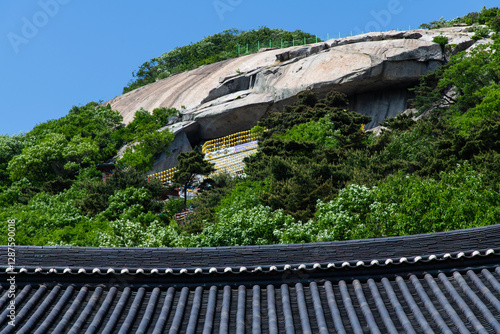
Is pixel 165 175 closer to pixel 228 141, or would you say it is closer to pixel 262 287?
pixel 228 141

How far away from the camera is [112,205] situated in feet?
82.9

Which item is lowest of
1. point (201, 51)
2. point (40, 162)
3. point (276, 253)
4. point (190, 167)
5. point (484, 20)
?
point (276, 253)

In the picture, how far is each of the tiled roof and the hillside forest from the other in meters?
7.93

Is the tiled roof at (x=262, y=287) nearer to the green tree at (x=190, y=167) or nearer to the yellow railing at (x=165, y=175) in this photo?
the green tree at (x=190, y=167)

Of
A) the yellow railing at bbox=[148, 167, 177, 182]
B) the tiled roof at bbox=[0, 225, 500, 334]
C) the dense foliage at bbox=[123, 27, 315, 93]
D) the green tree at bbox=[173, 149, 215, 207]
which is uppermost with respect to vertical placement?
the dense foliage at bbox=[123, 27, 315, 93]

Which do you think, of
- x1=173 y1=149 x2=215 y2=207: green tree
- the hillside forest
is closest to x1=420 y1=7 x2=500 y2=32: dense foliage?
the hillside forest

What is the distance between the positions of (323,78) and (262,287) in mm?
35552

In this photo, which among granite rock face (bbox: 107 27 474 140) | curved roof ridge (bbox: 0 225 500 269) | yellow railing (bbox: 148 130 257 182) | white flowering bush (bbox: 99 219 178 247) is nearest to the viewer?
curved roof ridge (bbox: 0 225 500 269)

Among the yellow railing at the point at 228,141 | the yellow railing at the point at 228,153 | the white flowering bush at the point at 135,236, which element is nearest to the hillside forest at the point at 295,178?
the white flowering bush at the point at 135,236

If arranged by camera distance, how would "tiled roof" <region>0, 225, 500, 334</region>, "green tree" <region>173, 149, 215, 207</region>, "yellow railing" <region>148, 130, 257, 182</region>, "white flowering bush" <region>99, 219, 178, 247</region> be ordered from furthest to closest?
1. "yellow railing" <region>148, 130, 257, 182</region>
2. "green tree" <region>173, 149, 215, 207</region>
3. "white flowering bush" <region>99, 219, 178, 247</region>
4. "tiled roof" <region>0, 225, 500, 334</region>

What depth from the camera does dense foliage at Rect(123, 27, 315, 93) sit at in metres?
63.5

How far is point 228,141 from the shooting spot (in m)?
45.4

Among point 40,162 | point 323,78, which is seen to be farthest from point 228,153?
point 40,162

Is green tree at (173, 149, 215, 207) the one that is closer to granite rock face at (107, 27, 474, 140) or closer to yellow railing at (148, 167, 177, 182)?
yellow railing at (148, 167, 177, 182)
